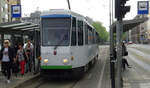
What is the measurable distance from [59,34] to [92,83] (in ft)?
8.87

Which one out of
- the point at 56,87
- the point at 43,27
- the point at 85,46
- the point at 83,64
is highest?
the point at 43,27

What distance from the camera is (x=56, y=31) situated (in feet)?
36.0

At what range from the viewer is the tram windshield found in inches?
429

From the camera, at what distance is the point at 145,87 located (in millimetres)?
9422

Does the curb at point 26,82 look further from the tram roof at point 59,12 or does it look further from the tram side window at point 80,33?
the tram roof at point 59,12

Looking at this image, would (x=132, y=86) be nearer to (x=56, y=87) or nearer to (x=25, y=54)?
(x=56, y=87)

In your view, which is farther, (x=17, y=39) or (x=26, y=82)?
(x=17, y=39)

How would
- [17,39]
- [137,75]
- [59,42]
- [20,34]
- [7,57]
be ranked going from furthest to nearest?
1. [20,34]
2. [17,39]
3. [137,75]
4. [59,42]
5. [7,57]

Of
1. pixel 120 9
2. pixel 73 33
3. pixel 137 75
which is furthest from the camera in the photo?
pixel 137 75

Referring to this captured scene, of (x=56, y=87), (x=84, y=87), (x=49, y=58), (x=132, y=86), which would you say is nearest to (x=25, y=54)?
(x=49, y=58)

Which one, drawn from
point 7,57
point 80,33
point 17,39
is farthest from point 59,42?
point 17,39

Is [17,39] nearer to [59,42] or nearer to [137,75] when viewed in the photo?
[59,42]

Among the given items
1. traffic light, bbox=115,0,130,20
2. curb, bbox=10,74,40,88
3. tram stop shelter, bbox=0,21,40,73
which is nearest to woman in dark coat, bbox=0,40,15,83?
curb, bbox=10,74,40,88

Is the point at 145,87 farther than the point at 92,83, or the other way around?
the point at 92,83
